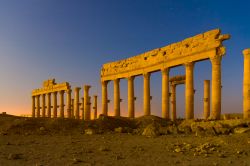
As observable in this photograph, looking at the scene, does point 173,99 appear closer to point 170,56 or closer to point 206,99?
point 206,99

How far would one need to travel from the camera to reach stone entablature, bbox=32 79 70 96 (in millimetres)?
53116

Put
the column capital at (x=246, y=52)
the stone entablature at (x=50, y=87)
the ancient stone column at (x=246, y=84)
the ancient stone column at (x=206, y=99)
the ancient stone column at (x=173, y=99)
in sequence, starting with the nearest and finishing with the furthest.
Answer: the column capital at (x=246, y=52)
the ancient stone column at (x=246, y=84)
the ancient stone column at (x=206, y=99)
the ancient stone column at (x=173, y=99)
the stone entablature at (x=50, y=87)

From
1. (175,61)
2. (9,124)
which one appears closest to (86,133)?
(9,124)

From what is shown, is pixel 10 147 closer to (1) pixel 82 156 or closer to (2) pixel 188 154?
(1) pixel 82 156

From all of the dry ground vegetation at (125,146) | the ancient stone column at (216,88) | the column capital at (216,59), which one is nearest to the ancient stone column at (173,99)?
the ancient stone column at (216,88)

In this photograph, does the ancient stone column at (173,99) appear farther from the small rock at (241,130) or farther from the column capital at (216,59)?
the small rock at (241,130)

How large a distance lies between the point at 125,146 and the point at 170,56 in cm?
1858

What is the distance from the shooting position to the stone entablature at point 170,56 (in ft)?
90.9

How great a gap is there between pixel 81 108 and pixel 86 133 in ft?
121

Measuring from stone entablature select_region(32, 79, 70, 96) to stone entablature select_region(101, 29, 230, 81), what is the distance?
37.4ft

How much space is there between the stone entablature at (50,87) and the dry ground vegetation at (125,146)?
94.5 feet

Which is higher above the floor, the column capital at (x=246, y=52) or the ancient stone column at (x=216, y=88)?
the column capital at (x=246, y=52)

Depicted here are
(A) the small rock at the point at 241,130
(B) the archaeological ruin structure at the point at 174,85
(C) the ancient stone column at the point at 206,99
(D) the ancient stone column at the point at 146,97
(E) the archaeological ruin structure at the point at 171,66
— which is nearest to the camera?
(A) the small rock at the point at 241,130

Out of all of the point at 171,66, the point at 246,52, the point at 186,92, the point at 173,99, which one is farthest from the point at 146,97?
the point at 246,52
